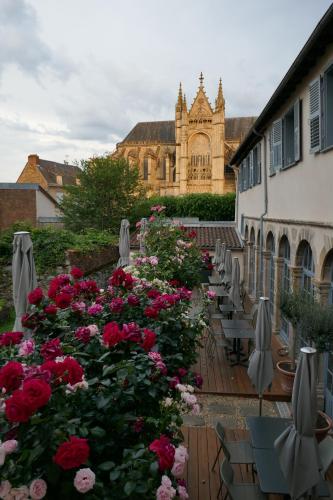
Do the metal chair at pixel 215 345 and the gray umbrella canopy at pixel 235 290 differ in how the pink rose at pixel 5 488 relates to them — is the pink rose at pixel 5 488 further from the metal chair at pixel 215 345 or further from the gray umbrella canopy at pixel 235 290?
the gray umbrella canopy at pixel 235 290

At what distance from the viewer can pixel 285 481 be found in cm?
421

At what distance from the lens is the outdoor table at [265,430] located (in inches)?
193

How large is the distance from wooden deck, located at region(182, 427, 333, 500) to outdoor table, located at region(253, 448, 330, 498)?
83 centimetres

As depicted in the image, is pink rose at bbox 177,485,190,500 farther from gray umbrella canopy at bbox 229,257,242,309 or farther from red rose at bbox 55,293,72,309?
gray umbrella canopy at bbox 229,257,242,309

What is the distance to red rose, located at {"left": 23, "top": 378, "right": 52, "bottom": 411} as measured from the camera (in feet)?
7.12

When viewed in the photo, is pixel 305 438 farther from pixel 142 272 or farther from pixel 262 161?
pixel 262 161

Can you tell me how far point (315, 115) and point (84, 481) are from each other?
7265mm

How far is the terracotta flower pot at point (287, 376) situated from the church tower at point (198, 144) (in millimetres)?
49807

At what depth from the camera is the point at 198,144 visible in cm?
5803

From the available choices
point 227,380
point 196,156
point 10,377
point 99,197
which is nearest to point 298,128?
point 227,380

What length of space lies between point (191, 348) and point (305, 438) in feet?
6.07

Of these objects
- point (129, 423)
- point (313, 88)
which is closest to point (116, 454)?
point (129, 423)

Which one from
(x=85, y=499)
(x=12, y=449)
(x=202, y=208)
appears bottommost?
(x=85, y=499)

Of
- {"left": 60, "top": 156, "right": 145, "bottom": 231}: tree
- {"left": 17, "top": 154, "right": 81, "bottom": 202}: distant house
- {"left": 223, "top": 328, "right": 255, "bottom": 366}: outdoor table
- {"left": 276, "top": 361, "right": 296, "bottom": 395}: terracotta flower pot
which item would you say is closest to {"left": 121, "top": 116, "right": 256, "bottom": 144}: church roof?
{"left": 17, "top": 154, "right": 81, "bottom": 202}: distant house
